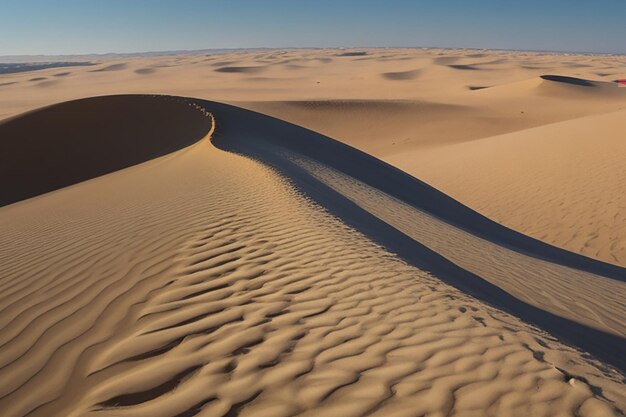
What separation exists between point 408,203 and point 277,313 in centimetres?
749

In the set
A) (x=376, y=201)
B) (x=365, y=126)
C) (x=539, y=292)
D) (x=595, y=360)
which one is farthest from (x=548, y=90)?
(x=595, y=360)

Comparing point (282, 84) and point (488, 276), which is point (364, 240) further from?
point (282, 84)

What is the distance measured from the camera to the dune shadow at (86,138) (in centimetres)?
1262

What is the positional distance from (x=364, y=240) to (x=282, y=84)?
54.5m

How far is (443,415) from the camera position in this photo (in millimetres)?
2342

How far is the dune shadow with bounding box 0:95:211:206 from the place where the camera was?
12617mm

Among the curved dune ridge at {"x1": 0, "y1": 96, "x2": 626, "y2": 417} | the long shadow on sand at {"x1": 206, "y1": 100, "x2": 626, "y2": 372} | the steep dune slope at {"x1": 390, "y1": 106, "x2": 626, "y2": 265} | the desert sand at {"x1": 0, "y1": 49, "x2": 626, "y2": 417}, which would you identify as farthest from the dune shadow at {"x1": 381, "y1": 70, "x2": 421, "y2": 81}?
the curved dune ridge at {"x1": 0, "y1": 96, "x2": 626, "y2": 417}

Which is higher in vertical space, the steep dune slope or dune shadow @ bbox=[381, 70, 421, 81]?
dune shadow @ bbox=[381, 70, 421, 81]

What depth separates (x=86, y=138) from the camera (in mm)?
13969

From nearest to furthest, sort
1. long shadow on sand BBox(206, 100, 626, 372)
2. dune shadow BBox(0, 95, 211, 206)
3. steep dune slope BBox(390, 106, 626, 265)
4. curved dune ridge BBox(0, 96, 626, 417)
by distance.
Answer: curved dune ridge BBox(0, 96, 626, 417) → long shadow on sand BBox(206, 100, 626, 372) → steep dune slope BBox(390, 106, 626, 265) → dune shadow BBox(0, 95, 211, 206)

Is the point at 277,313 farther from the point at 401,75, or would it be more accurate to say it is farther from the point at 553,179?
the point at 401,75

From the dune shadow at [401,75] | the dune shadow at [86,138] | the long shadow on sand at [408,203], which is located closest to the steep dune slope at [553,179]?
the long shadow on sand at [408,203]

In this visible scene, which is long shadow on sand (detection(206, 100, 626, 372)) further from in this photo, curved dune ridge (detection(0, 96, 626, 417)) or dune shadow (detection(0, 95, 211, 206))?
dune shadow (detection(0, 95, 211, 206))

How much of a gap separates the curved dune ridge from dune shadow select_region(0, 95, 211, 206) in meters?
5.15
